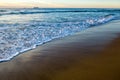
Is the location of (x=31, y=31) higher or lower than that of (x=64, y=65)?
lower

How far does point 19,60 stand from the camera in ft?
17.9

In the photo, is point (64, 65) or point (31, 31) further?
point (31, 31)

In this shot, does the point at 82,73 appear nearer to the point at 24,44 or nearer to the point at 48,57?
the point at 48,57

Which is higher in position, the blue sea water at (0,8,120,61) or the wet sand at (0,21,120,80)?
the wet sand at (0,21,120,80)

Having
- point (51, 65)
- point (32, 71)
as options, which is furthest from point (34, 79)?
point (51, 65)

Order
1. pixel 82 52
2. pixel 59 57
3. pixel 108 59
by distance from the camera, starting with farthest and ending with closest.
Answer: pixel 82 52, pixel 59 57, pixel 108 59

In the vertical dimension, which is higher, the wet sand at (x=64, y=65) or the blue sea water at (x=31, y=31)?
the wet sand at (x=64, y=65)

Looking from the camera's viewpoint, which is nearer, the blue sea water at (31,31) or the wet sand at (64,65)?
the wet sand at (64,65)

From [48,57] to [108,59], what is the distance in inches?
71.4

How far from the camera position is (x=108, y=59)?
5426 millimetres

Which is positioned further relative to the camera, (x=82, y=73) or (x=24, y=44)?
(x=24, y=44)

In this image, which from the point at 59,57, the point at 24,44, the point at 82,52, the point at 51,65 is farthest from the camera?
the point at 24,44

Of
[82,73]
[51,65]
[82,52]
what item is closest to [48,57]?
[51,65]

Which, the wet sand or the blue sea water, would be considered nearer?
the wet sand
